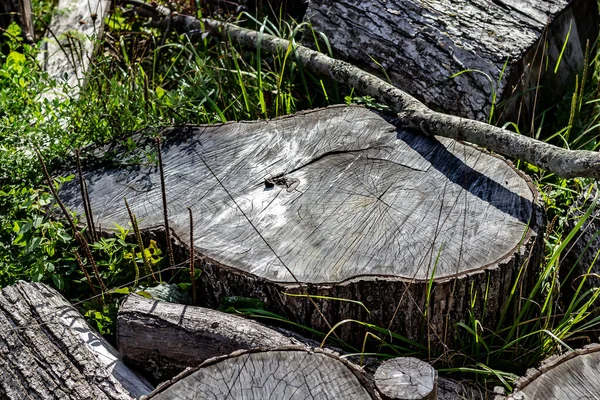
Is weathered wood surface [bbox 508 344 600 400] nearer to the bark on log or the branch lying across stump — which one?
the branch lying across stump

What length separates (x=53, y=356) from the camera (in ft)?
7.65

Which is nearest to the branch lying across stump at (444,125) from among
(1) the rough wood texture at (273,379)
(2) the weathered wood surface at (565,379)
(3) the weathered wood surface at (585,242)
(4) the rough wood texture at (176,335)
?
(3) the weathered wood surface at (585,242)

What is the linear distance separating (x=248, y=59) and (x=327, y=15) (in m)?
0.59

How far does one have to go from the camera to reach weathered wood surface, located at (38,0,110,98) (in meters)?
4.11

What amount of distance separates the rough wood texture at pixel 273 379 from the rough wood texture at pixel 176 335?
400 mm

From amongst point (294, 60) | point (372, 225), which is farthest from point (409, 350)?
point (294, 60)

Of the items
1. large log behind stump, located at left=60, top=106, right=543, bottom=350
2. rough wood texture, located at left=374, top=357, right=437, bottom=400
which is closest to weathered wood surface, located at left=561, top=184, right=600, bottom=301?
large log behind stump, located at left=60, top=106, right=543, bottom=350

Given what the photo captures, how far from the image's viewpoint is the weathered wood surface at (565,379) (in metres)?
1.85

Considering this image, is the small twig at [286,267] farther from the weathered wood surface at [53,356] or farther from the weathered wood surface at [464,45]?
the weathered wood surface at [464,45]

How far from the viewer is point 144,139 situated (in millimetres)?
3258

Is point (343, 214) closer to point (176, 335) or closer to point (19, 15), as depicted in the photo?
point (176, 335)

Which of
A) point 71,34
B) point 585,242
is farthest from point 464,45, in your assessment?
point 71,34

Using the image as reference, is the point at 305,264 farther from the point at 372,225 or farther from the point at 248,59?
the point at 248,59

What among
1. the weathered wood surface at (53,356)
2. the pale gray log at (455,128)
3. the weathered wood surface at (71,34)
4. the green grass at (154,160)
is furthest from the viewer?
the weathered wood surface at (71,34)
